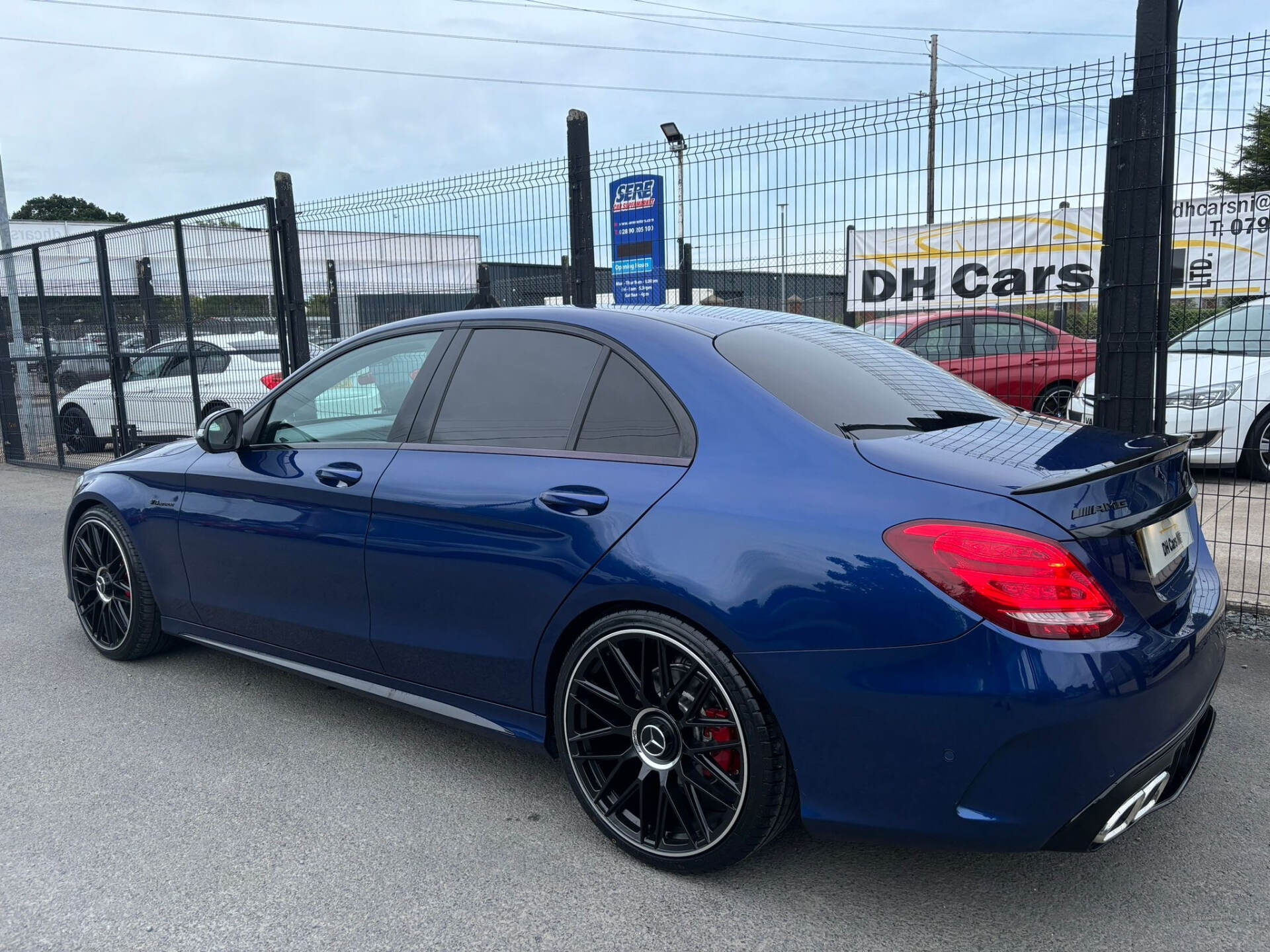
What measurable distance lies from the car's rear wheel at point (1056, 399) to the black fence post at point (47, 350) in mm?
10600

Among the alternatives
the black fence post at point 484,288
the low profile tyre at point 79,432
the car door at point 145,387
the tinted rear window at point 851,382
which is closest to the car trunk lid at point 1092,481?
the tinted rear window at point 851,382

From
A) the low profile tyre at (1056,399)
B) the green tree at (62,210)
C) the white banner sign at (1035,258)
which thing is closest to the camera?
the white banner sign at (1035,258)

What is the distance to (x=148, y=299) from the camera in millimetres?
9742

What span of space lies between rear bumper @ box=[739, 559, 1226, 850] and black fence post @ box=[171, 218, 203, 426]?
8.49 meters

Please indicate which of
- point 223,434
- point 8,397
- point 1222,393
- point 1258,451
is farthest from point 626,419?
point 8,397

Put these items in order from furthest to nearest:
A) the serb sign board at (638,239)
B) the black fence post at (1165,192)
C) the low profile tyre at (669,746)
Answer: the serb sign board at (638,239) → the black fence post at (1165,192) → the low profile tyre at (669,746)

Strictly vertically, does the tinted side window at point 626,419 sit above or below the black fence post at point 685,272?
below

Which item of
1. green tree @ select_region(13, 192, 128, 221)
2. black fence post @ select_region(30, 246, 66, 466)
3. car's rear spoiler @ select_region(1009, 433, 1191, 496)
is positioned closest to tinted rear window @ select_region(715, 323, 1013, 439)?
car's rear spoiler @ select_region(1009, 433, 1191, 496)

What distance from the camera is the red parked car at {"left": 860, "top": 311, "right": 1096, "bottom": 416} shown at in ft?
18.5

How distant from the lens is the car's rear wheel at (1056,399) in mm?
5988

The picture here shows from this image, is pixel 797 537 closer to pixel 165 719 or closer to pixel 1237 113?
pixel 165 719

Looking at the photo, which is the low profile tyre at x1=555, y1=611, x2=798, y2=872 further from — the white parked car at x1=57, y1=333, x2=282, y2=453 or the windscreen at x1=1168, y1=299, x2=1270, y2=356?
the white parked car at x1=57, y1=333, x2=282, y2=453

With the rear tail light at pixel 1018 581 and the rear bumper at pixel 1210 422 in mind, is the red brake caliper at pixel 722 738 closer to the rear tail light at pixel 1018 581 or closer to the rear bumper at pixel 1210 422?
the rear tail light at pixel 1018 581

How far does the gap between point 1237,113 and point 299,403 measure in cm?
436
